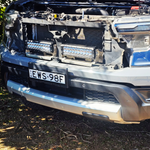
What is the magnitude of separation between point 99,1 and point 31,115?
2.11 metres

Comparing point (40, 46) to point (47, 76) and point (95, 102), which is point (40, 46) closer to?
point (47, 76)

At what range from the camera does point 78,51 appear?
255 centimetres

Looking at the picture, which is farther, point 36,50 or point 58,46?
point 36,50

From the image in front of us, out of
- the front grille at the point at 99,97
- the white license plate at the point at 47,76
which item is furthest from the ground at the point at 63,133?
the white license plate at the point at 47,76

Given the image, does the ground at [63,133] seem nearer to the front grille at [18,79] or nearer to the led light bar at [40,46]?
the front grille at [18,79]

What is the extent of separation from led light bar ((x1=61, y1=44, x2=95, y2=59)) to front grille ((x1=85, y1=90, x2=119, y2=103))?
402 mm

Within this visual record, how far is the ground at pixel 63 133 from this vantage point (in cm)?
260

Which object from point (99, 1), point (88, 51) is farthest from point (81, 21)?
point (99, 1)

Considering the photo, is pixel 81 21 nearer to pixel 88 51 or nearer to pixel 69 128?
pixel 88 51

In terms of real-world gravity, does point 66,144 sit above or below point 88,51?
below

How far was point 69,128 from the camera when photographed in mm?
2959

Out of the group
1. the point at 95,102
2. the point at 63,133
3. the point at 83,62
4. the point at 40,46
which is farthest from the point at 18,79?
the point at 95,102

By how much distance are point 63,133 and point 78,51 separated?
3.50 ft

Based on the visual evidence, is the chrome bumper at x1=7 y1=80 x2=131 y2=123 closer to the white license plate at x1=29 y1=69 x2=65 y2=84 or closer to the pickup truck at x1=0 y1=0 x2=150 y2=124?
the pickup truck at x1=0 y1=0 x2=150 y2=124
